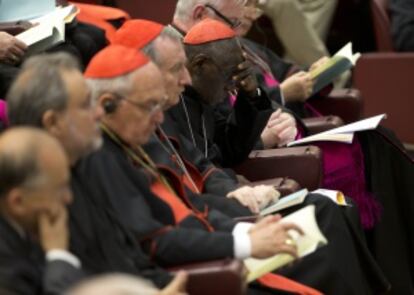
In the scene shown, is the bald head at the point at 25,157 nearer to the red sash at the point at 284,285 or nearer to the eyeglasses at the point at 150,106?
the eyeglasses at the point at 150,106

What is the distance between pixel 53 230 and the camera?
2119 mm

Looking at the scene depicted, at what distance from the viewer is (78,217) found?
2.32 m

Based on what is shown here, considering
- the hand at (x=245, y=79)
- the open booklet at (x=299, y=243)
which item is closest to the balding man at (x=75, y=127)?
the open booklet at (x=299, y=243)

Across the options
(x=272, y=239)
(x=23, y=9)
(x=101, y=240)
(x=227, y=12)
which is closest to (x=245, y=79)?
(x=227, y=12)

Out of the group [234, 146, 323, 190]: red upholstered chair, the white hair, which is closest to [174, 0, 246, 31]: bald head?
the white hair

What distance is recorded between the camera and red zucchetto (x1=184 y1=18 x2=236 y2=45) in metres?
3.40

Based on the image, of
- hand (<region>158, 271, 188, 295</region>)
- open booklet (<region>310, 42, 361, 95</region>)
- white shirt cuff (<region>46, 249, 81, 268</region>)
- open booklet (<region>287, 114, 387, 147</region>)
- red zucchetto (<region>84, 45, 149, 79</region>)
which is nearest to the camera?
white shirt cuff (<region>46, 249, 81, 268</region>)

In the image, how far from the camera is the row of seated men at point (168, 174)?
82.7 inches

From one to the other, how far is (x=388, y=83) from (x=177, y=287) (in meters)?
3.23

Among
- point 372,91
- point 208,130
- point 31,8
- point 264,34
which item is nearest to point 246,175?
point 208,130

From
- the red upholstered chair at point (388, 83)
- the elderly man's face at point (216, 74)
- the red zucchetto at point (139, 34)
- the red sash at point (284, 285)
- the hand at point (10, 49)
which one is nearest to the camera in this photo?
the red sash at point (284, 285)

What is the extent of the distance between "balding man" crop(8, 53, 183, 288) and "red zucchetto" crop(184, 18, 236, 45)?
1017 mm

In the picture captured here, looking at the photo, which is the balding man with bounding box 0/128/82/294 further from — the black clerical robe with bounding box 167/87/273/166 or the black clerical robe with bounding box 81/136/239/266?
the black clerical robe with bounding box 167/87/273/166

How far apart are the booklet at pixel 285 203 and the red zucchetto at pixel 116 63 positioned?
0.63 metres
